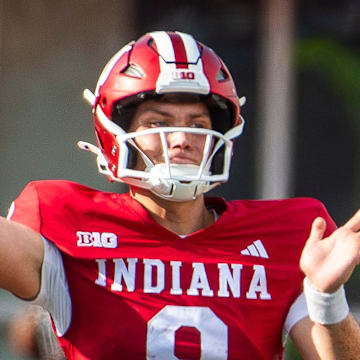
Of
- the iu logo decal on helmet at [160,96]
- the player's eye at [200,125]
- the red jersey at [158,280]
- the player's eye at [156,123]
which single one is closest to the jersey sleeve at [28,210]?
the red jersey at [158,280]

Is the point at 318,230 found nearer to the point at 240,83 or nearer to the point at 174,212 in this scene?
the point at 174,212

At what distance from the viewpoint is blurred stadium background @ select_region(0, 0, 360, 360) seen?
6238 millimetres

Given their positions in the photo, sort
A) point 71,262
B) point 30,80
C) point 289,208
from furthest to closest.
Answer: point 30,80 → point 289,208 → point 71,262

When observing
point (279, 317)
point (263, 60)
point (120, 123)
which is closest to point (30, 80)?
point (263, 60)

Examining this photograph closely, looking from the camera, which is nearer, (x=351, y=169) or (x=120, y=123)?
(x=120, y=123)

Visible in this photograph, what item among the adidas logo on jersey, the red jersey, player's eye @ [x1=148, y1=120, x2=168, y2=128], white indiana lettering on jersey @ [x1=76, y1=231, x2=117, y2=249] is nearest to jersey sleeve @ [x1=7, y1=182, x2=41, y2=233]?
the red jersey

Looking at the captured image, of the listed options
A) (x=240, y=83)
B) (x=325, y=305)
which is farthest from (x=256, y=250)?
(x=240, y=83)

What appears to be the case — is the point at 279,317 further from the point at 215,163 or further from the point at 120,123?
the point at 120,123

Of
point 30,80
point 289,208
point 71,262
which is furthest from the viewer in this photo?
point 30,80

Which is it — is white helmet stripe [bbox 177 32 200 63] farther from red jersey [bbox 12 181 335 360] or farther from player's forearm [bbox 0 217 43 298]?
player's forearm [bbox 0 217 43 298]

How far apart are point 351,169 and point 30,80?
191 centimetres

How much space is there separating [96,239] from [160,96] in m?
0.48

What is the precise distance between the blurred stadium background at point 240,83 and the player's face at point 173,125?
9.52ft

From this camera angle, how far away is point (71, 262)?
3.24 meters
